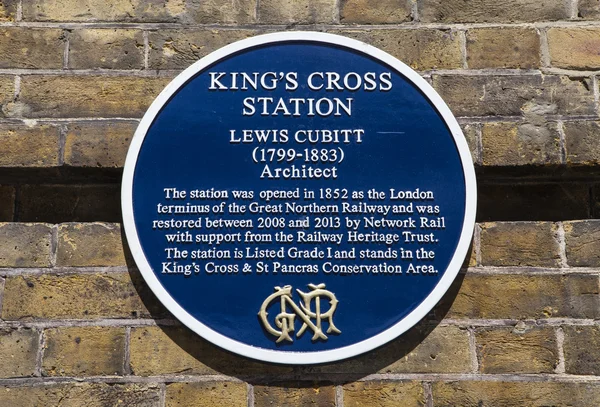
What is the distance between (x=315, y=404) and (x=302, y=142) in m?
1.06

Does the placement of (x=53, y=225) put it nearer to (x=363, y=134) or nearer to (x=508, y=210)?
(x=363, y=134)

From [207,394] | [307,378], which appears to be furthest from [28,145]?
[307,378]

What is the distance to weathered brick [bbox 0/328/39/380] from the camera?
2941 millimetres

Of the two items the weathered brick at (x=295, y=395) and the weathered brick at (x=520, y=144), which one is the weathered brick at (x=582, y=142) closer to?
the weathered brick at (x=520, y=144)

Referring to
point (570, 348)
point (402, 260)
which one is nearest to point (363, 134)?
point (402, 260)

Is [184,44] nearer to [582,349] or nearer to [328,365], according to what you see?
[328,365]

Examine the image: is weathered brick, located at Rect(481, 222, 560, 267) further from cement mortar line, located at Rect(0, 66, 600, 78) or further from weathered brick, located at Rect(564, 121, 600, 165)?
cement mortar line, located at Rect(0, 66, 600, 78)

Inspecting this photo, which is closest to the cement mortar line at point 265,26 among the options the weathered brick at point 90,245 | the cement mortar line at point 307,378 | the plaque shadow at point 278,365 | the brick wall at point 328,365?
the brick wall at point 328,365

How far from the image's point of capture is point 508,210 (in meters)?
3.21

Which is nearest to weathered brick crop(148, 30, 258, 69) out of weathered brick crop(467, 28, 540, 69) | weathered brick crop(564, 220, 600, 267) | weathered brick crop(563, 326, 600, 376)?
weathered brick crop(467, 28, 540, 69)

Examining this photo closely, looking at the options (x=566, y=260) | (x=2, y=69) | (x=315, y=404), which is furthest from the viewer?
(x=2, y=69)

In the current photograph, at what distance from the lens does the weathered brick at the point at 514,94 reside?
10.6ft

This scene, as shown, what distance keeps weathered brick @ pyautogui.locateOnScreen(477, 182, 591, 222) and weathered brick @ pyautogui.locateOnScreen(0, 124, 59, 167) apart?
1848 mm

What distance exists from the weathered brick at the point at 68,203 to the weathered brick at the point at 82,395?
70cm
